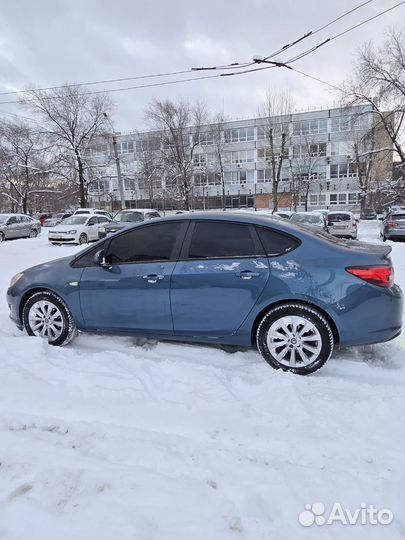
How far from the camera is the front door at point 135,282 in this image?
3775mm

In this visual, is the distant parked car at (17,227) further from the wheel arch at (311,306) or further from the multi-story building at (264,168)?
the multi-story building at (264,168)

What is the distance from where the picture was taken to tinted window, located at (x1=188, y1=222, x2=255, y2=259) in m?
3.64

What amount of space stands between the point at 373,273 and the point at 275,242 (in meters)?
0.98

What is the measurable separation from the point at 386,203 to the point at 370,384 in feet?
104

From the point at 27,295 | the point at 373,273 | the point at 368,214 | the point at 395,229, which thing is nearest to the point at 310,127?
the point at 368,214

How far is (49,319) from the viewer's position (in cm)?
423

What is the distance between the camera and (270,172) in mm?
56750

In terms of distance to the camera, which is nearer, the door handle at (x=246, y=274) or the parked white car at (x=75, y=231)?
the door handle at (x=246, y=274)

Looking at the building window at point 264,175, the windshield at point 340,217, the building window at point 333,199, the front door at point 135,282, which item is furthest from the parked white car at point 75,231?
the building window at point 333,199

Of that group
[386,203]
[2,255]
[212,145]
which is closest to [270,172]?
[212,145]

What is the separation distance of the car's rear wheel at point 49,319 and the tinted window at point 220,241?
1.74 metres

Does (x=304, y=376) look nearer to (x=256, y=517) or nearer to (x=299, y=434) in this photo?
(x=299, y=434)

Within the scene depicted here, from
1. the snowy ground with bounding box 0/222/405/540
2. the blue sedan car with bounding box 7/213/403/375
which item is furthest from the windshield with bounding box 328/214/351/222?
the snowy ground with bounding box 0/222/405/540

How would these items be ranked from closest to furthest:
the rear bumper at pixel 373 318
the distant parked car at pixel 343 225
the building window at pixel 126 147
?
the rear bumper at pixel 373 318 → the distant parked car at pixel 343 225 → the building window at pixel 126 147
